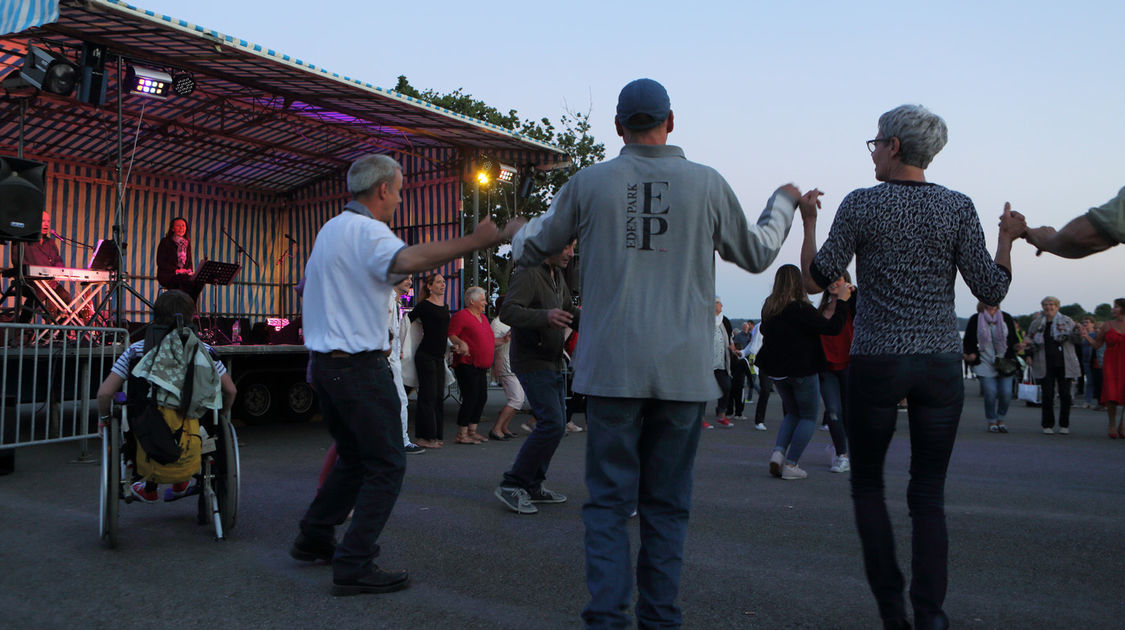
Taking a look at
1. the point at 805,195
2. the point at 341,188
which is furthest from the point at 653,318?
the point at 341,188

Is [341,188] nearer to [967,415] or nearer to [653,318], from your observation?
[967,415]

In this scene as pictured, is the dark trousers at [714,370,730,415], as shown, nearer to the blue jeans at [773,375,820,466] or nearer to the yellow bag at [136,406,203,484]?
the blue jeans at [773,375,820,466]

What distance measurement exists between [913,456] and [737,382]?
11079 millimetres

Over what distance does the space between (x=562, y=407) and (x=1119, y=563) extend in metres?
3.32

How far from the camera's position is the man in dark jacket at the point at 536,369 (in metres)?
5.75

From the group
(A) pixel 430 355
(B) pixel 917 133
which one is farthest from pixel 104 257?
(B) pixel 917 133

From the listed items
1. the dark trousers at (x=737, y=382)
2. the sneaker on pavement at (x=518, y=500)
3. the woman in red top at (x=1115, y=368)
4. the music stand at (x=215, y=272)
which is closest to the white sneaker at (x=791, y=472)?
the sneaker on pavement at (x=518, y=500)

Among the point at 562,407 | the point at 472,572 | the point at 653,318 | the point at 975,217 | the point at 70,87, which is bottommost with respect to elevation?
the point at 472,572

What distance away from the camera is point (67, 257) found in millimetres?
17297

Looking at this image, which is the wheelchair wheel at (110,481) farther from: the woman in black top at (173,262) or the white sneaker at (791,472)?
the woman in black top at (173,262)

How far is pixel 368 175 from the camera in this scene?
13.1ft

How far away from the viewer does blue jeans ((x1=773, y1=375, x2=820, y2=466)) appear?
717 centimetres

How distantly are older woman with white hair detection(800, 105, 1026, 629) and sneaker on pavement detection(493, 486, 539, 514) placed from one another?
9.39ft

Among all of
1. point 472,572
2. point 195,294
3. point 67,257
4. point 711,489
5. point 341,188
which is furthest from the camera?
point 341,188
